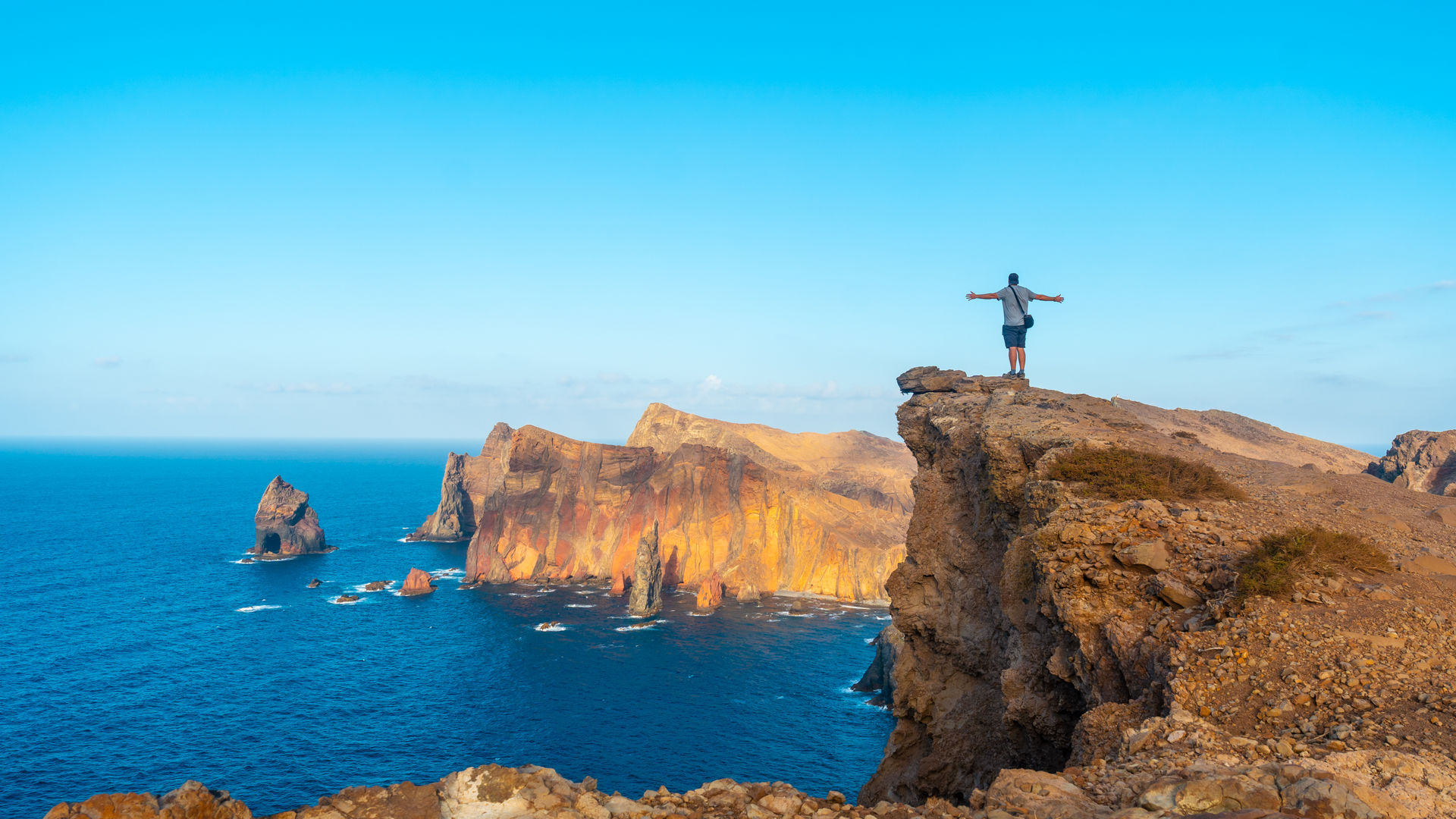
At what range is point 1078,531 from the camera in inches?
526

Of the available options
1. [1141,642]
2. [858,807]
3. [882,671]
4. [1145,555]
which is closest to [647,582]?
[882,671]

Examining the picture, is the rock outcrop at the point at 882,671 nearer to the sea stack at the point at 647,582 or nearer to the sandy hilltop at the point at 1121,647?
the sea stack at the point at 647,582

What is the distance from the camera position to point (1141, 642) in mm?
11453

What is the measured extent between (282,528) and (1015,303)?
13577 centimetres

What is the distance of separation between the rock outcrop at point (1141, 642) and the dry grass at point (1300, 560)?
185 millimetres

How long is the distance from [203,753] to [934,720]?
177ft

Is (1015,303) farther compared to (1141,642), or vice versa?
(1015,303)

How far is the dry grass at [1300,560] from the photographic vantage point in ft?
35.2

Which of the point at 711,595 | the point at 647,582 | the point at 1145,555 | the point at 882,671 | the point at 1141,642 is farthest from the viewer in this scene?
the point at 711,595

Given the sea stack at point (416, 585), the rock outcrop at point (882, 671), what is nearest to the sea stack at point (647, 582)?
the sea stack at point (416, 585)

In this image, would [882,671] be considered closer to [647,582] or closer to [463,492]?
[647,582]

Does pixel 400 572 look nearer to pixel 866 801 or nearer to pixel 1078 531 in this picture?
pixel 866 801

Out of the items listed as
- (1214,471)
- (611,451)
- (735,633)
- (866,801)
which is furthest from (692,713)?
(611,451)

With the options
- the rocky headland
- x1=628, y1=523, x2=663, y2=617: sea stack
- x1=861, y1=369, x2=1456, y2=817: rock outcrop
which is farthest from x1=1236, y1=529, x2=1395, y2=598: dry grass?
the rocky headland
